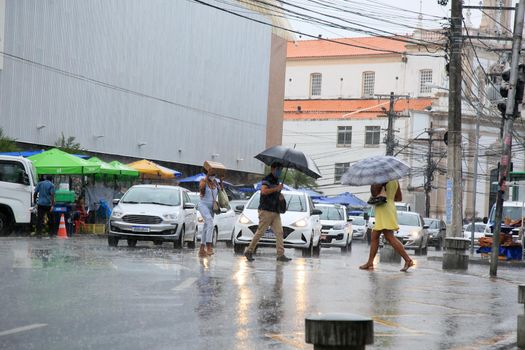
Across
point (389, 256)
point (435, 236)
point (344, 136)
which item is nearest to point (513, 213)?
point (389, 256)

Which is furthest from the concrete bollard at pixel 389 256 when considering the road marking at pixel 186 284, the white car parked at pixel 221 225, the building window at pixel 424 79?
the building window at pixel 424 79

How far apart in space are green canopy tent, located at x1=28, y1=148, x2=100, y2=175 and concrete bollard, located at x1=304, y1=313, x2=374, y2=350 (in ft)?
98.3

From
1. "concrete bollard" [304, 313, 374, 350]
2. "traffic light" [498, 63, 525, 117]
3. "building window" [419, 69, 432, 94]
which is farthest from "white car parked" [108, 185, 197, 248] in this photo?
"building window" [419, 69, 432, 94]

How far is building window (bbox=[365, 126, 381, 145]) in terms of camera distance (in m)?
89.9

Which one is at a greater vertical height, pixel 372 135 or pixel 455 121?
pixel 372 135

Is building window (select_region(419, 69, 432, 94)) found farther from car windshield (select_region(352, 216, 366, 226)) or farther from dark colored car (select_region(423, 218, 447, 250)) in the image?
dark colored car (select_region(423, 218, 447, 250))

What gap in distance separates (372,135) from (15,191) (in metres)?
62.3

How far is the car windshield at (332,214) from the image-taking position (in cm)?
3981

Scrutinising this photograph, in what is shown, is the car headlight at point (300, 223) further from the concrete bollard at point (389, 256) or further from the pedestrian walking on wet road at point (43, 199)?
the pedestrian walking on wet road at point (43, 199)

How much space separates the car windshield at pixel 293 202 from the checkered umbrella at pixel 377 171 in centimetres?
599

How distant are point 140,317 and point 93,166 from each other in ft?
83.0

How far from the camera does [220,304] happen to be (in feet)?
39.8

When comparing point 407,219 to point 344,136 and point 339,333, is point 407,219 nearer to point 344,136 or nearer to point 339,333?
point 339,333

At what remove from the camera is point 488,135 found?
8681cm
